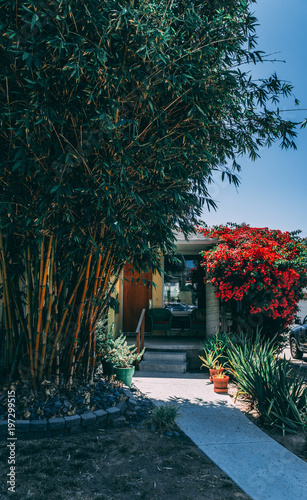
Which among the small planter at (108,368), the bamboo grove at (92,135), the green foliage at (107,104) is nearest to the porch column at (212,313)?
the small planter at (108,368)

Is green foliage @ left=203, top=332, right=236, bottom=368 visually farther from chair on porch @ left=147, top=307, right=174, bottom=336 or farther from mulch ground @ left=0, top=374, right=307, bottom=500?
mulch ground @ left=0, top=374, right=307, bottom=500

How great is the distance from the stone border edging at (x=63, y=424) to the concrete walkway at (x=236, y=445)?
32.3 inches

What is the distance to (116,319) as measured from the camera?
335 inches

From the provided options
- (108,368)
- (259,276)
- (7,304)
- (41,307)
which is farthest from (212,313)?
(7,304)

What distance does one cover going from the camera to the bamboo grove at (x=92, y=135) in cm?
281

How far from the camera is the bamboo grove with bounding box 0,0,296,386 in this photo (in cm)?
281

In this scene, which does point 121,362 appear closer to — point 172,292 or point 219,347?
point 219,347

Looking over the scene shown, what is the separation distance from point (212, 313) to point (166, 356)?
1.37 meters

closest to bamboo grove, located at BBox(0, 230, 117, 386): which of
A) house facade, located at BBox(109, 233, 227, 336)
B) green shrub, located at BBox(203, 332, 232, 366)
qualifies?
green shrub, located at BBox(203, 332, 232, 366)

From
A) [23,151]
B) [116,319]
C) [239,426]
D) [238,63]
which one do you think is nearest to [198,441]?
[239,426]

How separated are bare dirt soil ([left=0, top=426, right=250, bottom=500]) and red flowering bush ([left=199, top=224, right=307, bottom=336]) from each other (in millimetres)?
3612

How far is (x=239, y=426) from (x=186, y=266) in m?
6.31

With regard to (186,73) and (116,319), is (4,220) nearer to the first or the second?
(186,73)

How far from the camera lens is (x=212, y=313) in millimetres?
7555
